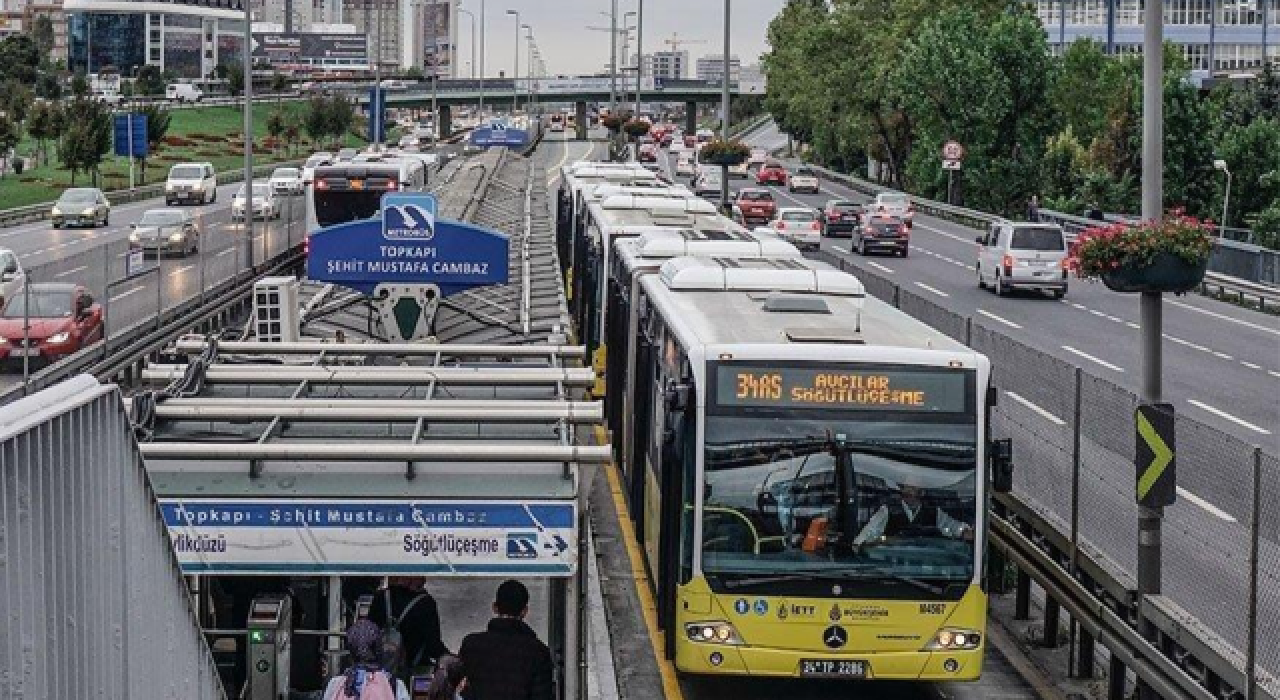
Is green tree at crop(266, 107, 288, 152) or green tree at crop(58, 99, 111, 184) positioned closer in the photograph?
green tree at crop(58, 99, 111, 184)

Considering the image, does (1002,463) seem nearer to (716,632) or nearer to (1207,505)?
(1207,505)

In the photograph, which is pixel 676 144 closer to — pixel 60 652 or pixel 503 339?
pixel 503 339

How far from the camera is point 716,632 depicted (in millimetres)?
13406

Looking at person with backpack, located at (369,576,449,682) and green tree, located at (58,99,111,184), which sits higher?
green tree, located at (58,99,111,184)

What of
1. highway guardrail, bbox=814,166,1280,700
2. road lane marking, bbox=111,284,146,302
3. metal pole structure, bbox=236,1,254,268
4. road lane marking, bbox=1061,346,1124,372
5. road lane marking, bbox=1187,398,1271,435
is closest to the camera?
highway guardrail, bbox=814,166,1280,700

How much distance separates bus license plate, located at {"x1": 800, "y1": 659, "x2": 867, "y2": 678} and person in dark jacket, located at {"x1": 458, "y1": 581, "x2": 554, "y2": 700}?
3.83 meters

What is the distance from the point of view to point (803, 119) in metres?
127

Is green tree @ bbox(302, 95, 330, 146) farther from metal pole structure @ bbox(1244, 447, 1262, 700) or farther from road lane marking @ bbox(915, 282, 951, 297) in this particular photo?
metal pole structure @ bbox(1244, 447, 1262, 700)

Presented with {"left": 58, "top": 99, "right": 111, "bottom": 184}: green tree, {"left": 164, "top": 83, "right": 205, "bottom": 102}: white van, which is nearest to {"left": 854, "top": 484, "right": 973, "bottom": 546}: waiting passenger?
{"left": 58, "top": 99, "right": 111, "bottom": 184}: green tree

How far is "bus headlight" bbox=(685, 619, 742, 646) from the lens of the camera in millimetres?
13391

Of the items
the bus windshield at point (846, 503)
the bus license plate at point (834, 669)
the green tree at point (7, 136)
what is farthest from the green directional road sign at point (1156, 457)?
Result: the green tree at point (7, 136)

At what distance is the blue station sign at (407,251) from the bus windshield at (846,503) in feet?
14.6

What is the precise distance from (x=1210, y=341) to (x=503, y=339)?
27.9 m

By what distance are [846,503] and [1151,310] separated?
253 centimetres
